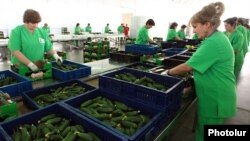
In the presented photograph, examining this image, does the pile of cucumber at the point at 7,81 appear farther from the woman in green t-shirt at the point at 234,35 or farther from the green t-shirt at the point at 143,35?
the woman in green t-shirt at the point at 234,35

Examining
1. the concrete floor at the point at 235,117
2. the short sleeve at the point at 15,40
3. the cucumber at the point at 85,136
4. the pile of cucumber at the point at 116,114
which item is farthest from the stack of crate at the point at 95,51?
the cucumber at the point at 85,136

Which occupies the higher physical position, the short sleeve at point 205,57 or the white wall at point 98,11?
the white wall at point 98,11

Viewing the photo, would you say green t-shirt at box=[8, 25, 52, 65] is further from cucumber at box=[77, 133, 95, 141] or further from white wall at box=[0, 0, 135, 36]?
white wall at box=[0, 0, 135, 36]

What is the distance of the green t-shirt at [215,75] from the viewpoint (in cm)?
154

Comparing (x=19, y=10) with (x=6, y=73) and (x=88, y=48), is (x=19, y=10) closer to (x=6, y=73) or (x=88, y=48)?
(x=88, y=48)

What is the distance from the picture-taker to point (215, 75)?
1609 mm

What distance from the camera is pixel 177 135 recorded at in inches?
108

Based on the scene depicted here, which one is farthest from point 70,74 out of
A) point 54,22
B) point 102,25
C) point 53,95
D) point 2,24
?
point 102,25

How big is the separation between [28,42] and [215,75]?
6.93 feet

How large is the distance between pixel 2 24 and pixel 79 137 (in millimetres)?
10163

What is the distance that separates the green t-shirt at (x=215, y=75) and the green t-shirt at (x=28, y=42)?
74.2 inches

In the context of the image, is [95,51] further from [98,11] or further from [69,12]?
[98,11]

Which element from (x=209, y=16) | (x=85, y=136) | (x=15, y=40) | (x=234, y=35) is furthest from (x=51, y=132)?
(x=234, y=35)

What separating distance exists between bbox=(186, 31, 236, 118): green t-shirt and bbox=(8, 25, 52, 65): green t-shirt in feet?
6.18
